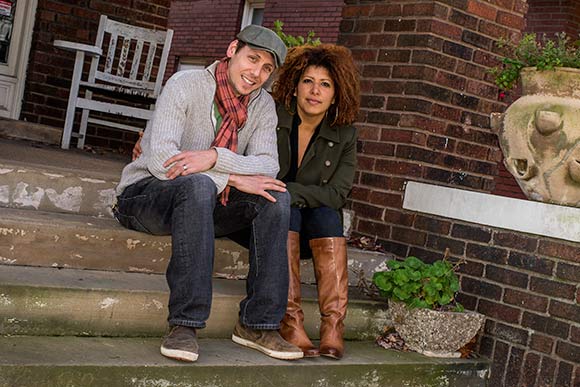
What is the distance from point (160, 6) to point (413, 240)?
3.32 metres

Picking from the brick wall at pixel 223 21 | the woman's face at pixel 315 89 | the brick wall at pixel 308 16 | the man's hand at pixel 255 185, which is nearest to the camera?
the man's hand at pixel 255 185

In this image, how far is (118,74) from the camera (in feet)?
20.6

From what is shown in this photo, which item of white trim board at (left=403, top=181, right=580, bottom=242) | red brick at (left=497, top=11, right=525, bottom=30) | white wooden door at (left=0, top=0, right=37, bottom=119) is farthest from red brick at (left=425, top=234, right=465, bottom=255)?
→ white wooden door at (left=0, top=0, right=37, bottom=119)

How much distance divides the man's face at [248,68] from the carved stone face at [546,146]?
1281 millimetres

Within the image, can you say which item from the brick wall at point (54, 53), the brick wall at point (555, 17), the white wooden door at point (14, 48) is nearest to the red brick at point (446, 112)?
the brick wall at point (54, 53)

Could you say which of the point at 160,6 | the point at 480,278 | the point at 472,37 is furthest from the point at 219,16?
the point at 480,278

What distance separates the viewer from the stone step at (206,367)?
8.43 feet

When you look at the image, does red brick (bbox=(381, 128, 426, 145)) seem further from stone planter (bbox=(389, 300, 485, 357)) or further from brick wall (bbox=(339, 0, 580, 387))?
stone planter (bbox=(389, 300, 485, 357))

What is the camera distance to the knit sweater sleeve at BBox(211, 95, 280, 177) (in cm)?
316

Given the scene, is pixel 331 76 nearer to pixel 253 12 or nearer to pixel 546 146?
pixel 546 146

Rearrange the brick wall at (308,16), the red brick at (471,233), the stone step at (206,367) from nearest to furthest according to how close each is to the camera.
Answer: the stone step at (206,367), the red brick at (471,233), the brick wall at (308,16)

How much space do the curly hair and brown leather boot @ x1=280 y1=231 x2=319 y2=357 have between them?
23.8 inches

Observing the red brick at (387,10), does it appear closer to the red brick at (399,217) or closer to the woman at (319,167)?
the woman at (319,167)

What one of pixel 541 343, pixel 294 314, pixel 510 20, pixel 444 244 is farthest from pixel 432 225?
A: pixel 510 20
